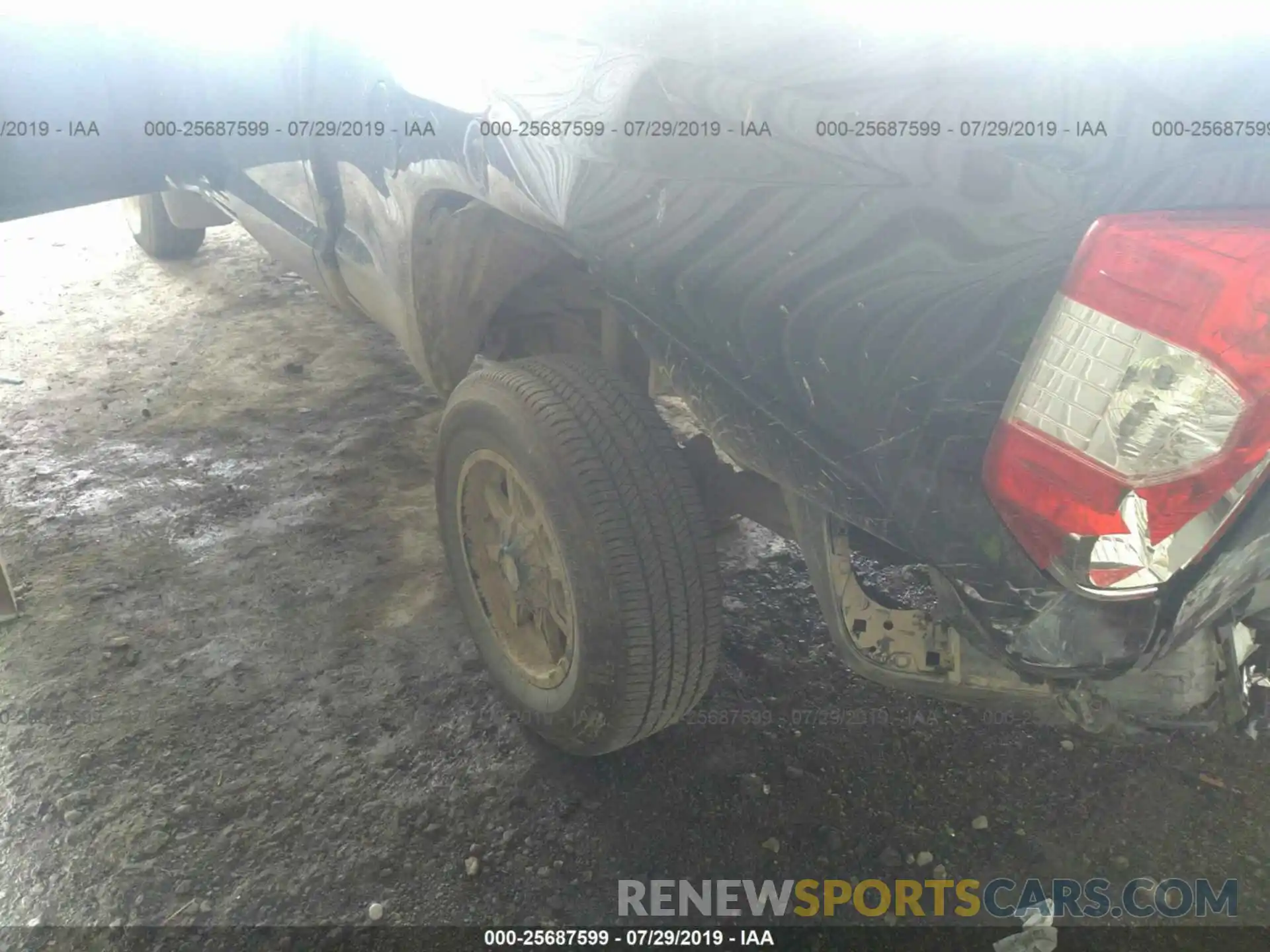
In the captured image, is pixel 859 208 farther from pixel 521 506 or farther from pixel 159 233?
pixel 159 233

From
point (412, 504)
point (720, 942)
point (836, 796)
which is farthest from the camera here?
point (412, 504)

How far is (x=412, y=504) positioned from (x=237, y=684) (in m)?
0.91

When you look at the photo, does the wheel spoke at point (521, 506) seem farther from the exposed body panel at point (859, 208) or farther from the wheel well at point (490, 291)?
the exposed body panel at point (859, 208)

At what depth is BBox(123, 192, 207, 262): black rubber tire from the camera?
498cm

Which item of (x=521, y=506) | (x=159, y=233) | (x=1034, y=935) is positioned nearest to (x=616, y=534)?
(x=521, y=506)

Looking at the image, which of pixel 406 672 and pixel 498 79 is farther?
pixel 406 672

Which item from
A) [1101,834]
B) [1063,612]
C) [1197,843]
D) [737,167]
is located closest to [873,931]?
[1101,834]

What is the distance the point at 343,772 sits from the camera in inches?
79.7

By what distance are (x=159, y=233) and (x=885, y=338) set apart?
5.03 metres

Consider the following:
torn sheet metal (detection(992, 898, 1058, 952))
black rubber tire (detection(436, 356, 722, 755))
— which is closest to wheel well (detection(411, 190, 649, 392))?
black rubber tire (detection(436, 356, 722, 755))

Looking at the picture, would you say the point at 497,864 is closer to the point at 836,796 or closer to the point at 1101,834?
the point at 836,796

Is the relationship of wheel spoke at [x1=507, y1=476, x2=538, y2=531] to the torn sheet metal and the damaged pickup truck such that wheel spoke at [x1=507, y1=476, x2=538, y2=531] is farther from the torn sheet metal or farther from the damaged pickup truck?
the torn sheet metal

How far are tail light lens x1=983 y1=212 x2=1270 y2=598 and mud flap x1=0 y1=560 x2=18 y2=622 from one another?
261 cm

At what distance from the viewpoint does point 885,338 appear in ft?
3.88
